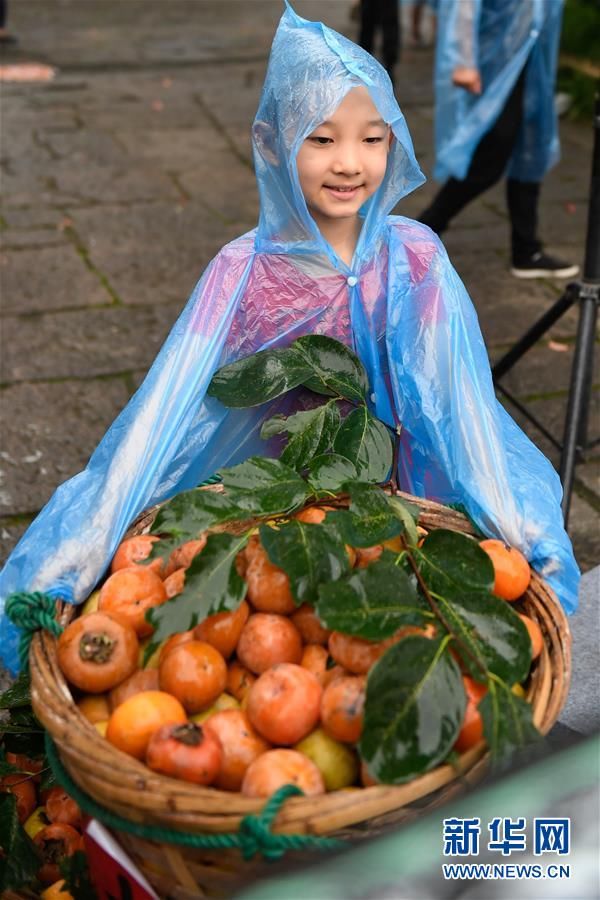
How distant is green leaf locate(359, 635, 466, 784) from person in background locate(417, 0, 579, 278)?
3.07m

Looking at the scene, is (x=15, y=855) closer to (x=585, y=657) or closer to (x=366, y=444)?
(x=366, y=444)

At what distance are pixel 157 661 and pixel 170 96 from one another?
6268 mm

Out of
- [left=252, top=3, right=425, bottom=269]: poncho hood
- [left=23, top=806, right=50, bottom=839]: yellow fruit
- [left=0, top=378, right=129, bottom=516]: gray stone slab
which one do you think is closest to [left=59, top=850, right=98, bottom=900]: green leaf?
[left=23, top=806, right=50, bottom=839]: yellow fruit

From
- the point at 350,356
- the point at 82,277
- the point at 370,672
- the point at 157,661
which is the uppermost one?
the point at 350,356

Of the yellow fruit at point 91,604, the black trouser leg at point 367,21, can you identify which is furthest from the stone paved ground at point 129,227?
the yellow fruit at point 91,604

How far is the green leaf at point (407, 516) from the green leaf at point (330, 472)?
10cm

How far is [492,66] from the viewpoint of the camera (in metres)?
4.21

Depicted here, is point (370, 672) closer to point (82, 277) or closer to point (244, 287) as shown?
point (244, 287)

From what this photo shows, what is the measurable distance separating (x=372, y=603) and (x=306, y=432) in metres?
0.48

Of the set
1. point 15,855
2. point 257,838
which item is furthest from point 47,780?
point 257,838

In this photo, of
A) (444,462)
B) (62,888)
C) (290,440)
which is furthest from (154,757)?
(444,462)

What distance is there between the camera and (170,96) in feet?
23.9

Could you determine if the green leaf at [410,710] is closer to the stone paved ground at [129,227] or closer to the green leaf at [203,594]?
the green leaf at [203,594]

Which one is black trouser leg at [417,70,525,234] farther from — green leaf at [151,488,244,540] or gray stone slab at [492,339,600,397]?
green leaf at [151,488,244,540]
